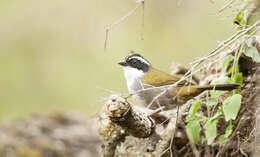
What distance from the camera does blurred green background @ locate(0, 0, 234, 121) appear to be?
959 cm

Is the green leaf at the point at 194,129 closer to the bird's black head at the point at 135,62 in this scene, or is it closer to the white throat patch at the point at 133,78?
the white throat patch at the point at 133,78

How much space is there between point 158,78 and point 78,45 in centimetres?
616

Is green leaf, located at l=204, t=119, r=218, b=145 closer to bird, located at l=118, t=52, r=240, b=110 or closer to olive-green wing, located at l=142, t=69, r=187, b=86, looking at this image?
bird, located at l=118, t=52, r=240, b=110

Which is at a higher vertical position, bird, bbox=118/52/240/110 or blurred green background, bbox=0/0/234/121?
blurred green background, bbox=0/0/234/121

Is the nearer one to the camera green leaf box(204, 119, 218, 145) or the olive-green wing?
green leaf box(204, 119, 218, 145)

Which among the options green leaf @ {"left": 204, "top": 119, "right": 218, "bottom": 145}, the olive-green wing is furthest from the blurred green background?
green leaf @ {"left": 204, "top": 119, "right": 218, "bottom": 145}

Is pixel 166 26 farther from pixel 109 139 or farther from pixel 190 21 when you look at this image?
pixel 109 139

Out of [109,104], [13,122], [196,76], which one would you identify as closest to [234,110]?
[109,104]

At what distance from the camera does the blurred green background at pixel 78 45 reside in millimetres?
9594

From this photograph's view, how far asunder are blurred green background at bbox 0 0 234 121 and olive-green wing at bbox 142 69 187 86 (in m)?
4.12

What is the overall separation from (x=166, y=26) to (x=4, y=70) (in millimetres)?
4731

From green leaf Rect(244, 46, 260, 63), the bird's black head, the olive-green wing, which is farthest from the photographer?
the bird's black head

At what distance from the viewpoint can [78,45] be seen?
10992mm

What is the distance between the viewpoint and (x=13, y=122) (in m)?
6.87
